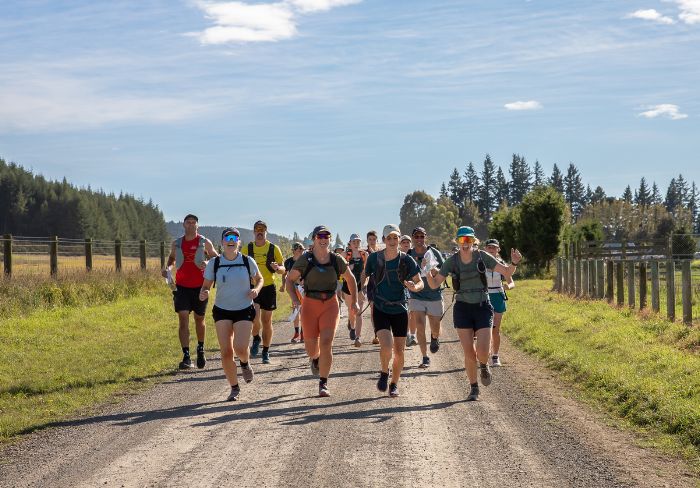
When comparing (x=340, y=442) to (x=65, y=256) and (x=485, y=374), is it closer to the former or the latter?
(x=485, y=374)

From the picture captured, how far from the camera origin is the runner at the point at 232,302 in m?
10.7

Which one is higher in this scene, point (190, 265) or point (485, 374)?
point (190, 265)

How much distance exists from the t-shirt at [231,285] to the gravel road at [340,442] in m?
1.15

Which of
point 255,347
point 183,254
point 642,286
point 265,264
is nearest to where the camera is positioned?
point 183,254

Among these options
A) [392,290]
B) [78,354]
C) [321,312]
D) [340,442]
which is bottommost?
[78,354]

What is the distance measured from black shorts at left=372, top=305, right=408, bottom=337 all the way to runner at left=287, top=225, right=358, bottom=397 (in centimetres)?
53

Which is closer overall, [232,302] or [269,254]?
[232,302]

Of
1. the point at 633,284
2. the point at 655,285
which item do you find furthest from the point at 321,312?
the point at 633,284

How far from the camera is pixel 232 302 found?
10.7 metres

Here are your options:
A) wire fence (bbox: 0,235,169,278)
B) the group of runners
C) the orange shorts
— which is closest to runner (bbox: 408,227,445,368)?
the group of runners

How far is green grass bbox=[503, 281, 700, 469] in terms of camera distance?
9.30 metres

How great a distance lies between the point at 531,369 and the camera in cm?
1391

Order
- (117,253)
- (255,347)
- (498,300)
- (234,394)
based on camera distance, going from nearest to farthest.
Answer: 1. (234,394)
2. (498,300)
3. (255,347)
4. (117,253)

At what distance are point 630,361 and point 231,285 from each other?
650cm
